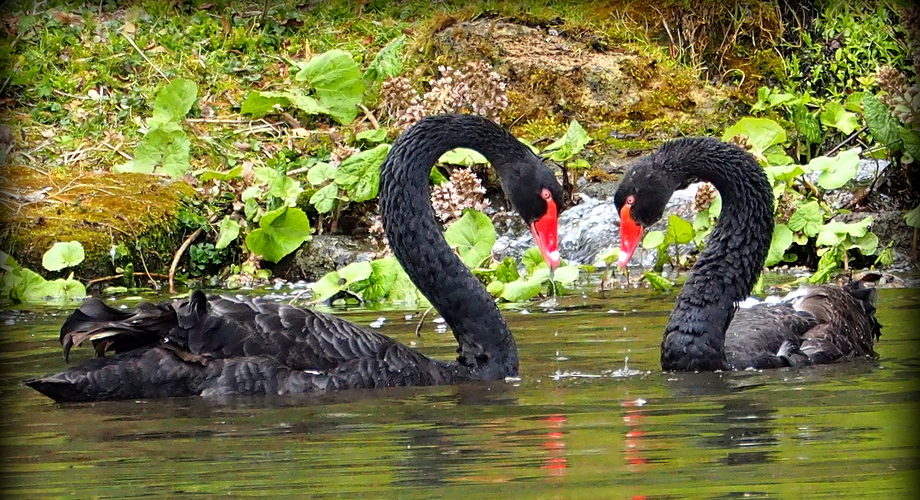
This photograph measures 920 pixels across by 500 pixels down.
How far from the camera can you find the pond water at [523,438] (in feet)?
11.3

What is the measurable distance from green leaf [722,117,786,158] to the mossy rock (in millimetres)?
3767

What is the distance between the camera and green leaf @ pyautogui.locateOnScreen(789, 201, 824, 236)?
848 cm

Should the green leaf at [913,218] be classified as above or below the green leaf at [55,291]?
above

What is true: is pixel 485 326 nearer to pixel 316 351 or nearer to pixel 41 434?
pixel 316 351

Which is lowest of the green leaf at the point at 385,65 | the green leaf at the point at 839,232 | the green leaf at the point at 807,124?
the green leaf at the point at 839,232

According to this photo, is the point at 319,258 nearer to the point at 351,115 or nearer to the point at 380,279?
the point at 351,115

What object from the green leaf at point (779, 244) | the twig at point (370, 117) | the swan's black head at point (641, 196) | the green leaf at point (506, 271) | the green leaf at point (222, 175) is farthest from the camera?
the twig at point (370, 117)

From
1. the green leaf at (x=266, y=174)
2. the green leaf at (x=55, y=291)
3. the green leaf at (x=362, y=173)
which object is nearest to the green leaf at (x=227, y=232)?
the green leaf at (x=266, y=174)

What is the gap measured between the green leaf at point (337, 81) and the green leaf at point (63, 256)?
1975 millimetres

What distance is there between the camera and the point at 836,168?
8586 mm

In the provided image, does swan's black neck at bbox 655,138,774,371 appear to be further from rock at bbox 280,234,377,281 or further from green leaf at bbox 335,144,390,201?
rock at bbox 280,234,377,281

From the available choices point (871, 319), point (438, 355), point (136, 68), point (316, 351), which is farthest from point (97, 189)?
point (871, 319)

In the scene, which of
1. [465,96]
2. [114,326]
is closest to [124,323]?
[114,326]

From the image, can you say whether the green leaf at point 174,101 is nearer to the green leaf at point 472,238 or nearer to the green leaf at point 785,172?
the green leaf at point 472,238
